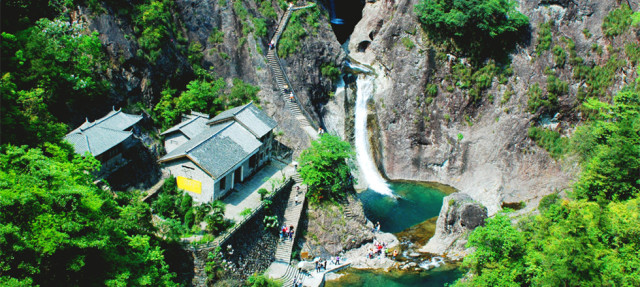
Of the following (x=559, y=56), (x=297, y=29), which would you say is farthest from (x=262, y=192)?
(x=559, y=56)

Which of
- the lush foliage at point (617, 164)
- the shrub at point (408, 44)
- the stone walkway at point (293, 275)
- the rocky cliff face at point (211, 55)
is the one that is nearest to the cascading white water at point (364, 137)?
the rocky cliff face at point (211, 55)

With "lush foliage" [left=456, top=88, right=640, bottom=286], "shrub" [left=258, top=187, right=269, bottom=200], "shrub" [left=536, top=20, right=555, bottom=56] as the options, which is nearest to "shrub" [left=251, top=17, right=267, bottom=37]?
"shrub" [left=258, top=187, right=269, bottom=200]

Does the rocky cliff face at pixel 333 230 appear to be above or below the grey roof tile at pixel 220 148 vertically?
below

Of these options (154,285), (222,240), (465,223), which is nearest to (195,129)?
(222,240)

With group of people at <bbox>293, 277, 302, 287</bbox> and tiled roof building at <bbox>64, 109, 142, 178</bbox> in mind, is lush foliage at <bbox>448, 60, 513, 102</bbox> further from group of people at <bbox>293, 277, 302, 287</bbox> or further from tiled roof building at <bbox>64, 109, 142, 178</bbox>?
tiled roof building at <bbox>64, 109, 142, 178</bbox>

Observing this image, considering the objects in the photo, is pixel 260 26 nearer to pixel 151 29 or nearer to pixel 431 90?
pixel 151 29

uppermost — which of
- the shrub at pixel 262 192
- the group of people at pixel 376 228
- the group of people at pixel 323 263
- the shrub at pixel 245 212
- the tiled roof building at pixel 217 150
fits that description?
the tiled roof building at pixel 217 150

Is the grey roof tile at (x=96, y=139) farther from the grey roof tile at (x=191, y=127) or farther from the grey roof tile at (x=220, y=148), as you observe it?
the grey roof tile at (x=191, y=127)
